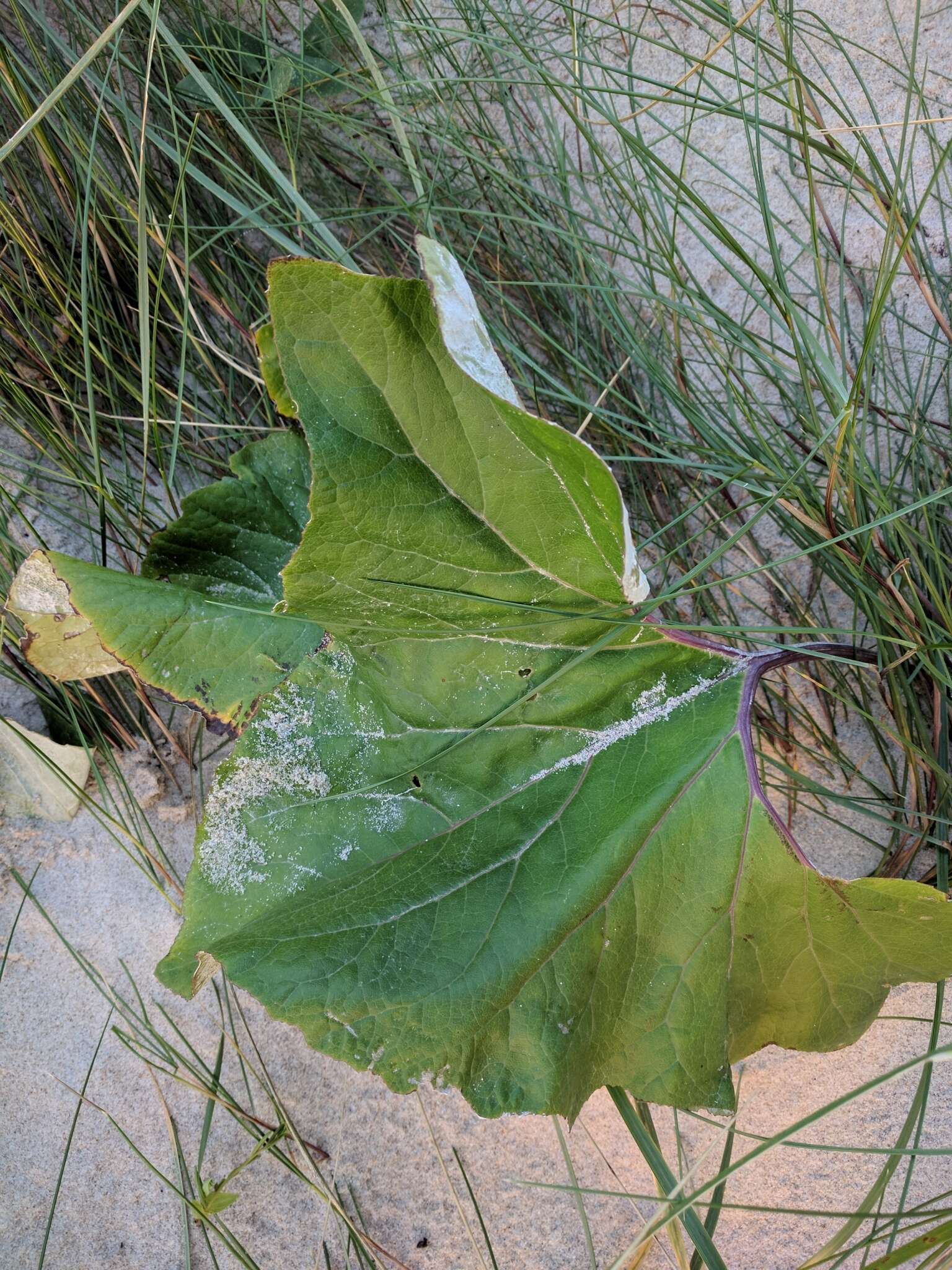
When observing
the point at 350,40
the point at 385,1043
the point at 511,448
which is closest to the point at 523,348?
the point at 350,40

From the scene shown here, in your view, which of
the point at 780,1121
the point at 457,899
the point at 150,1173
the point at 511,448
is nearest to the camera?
the point at 511,448

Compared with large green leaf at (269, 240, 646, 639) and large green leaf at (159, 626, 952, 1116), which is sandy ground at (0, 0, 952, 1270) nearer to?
large green leaf at (159, 626, 952, 1116)

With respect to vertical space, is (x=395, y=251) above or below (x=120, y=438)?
above

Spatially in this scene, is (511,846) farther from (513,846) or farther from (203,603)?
(203,603)

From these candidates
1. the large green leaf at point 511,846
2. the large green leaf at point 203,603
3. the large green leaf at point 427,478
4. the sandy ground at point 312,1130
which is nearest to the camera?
the large green leaf at point 427,478

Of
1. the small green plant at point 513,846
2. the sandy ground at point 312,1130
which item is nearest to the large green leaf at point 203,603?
the small green plant at point 513,846

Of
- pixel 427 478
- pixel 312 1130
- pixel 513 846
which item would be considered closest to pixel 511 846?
pixel 513 846

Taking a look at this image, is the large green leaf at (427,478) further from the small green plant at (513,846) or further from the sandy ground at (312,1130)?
the sandy ground at (312,1130)

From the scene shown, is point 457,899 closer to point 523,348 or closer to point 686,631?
point 686,631
